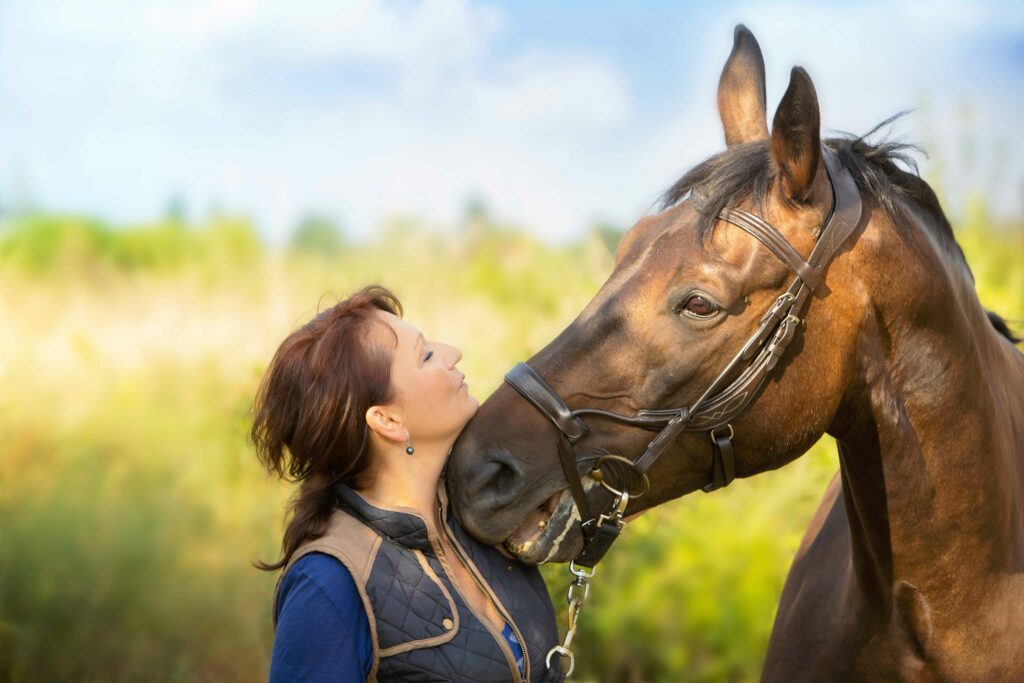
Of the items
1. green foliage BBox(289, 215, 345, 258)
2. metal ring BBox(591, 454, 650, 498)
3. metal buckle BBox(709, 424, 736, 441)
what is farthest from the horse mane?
green foliage BBox(289, 215, 345, 258)

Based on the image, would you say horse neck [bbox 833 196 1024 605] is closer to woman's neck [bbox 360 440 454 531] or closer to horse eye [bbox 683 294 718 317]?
horse eye [bbox 683 294 718 317]

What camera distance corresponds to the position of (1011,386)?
2406mm

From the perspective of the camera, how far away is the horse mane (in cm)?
216

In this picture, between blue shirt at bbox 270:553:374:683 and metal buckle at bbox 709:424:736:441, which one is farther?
metal buckle at bbox 709:424:736:441

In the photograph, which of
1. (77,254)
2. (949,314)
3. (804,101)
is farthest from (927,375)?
(77,254)

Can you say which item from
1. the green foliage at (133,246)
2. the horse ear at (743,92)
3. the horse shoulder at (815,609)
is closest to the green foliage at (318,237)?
the green foliage at (133,246)

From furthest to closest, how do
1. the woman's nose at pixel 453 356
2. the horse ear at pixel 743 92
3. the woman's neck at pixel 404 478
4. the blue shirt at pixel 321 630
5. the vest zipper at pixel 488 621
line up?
the horse ear at pixel 743 92 → the woman's nose at pixel 453 356 → the woman's neck at pixel 404 478 → the vest zipper at pixel 488 621 → the blue shirt at pixel 321 630

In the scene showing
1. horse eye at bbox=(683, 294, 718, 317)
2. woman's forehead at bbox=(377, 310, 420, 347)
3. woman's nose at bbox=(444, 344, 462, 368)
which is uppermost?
horse eye at bbox=(683, 294, 718, 317)

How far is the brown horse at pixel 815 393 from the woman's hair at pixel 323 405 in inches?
9.3

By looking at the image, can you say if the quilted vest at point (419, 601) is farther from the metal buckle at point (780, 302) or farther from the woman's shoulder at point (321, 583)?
the metal buckle at point (780, 302)

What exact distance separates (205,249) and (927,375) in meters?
10.8

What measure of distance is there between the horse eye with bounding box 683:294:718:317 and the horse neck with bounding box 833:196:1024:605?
0.35 metres

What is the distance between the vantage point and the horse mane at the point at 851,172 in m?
2.16

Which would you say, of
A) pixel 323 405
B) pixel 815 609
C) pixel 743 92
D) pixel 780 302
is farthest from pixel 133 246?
pixel 780 302
